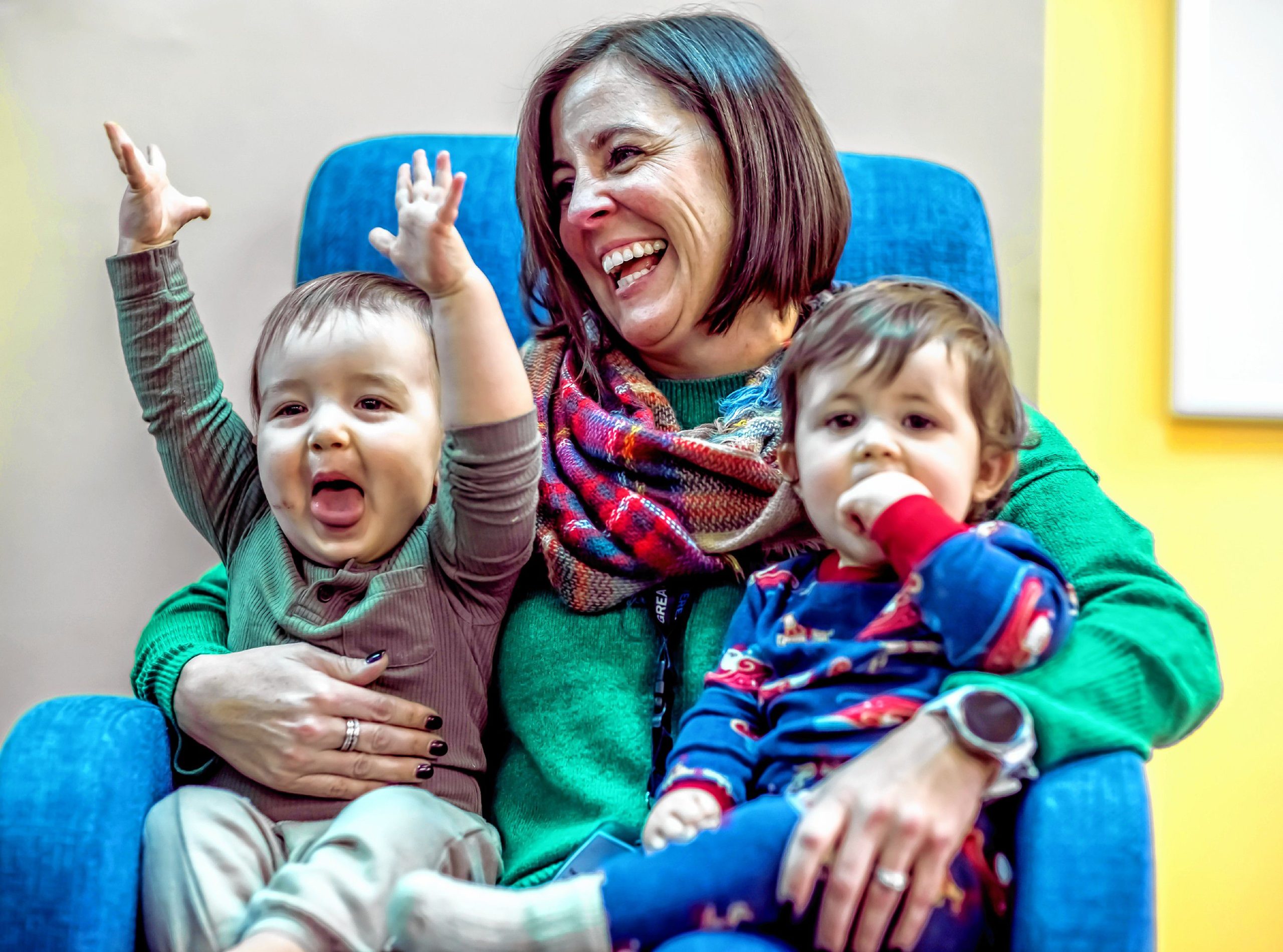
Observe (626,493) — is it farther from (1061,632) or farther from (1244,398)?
(1244,398)

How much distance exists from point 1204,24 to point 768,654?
1497 mm

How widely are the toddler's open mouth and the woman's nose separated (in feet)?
1.35

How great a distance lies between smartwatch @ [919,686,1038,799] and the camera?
83cm

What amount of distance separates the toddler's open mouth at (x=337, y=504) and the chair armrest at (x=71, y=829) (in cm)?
26

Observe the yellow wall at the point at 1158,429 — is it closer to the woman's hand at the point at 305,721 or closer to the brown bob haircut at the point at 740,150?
the brown bob haircut at the point at 740,150

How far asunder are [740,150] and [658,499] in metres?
0.42

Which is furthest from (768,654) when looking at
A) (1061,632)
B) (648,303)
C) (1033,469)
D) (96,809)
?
(96,809)

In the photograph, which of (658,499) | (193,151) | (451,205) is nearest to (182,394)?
(451,205)

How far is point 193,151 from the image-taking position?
1.84 m

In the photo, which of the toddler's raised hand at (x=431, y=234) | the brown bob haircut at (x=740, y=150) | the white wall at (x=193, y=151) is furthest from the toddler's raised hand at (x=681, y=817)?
the white wall at (x=193, y=151)

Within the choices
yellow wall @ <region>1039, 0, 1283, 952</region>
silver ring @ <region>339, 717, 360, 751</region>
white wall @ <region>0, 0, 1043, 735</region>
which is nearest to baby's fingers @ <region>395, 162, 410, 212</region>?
silver ring @ <region>339, 717, 360, 751</region>

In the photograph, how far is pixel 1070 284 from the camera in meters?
1.93

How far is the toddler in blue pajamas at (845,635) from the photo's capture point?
0.80m

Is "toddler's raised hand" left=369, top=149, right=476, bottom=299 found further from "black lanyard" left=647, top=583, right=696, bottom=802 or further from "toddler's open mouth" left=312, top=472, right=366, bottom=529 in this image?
"black lanyard" left=647, top=583, right=696, bottom=802
